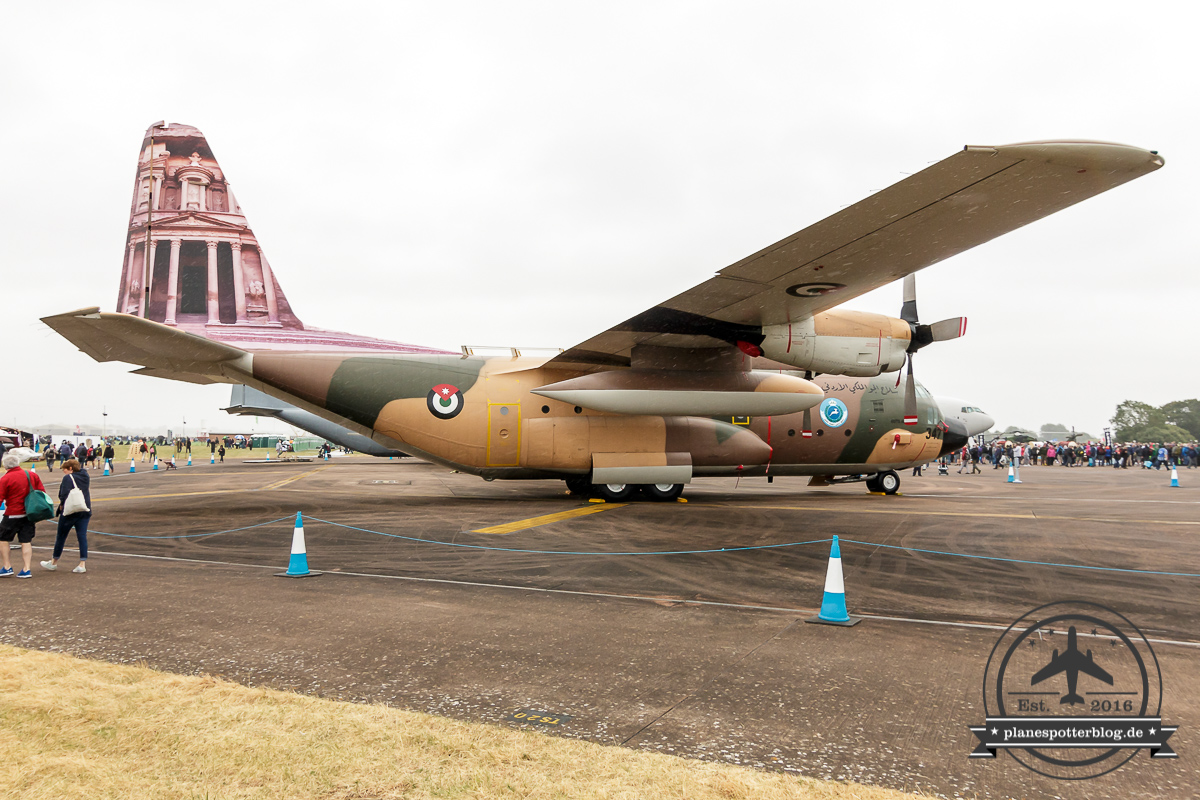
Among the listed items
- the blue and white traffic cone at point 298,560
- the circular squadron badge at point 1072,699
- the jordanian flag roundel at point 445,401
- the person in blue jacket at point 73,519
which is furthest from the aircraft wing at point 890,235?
the person in blue jacket at point 73,519

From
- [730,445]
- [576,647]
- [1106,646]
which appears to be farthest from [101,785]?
[730,445]

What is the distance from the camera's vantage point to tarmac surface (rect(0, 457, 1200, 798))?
151 inches

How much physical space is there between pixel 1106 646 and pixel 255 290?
19582 millimetres

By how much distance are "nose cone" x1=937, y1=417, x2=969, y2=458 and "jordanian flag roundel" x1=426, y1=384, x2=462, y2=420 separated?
13.9 m

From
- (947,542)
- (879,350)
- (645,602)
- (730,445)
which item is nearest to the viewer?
(645,602)

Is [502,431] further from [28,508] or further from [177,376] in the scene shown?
[28,508]

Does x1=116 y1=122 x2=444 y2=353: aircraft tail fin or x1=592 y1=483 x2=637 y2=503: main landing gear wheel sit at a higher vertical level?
x1=116 y1=122 x2=444 y2=353: aircraft tail fin

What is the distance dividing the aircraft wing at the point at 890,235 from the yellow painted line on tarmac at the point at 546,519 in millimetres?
3848

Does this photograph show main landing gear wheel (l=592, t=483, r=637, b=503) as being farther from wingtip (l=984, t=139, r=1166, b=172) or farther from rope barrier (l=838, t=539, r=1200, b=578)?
wingtip (l=984, t=139, r=1166, b=172)

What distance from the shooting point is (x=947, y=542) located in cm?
1056

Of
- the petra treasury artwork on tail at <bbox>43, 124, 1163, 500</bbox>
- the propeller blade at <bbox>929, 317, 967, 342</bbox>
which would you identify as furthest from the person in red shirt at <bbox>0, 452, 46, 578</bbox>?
the propeller blade at <bbox>929, 317, 967, 342</bbox>

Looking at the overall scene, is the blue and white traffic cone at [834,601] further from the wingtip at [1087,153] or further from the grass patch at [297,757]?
the wingtip at [1087,153]

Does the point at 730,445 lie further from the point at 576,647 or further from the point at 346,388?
the point at 576,647

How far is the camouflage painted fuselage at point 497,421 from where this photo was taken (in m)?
15.0
